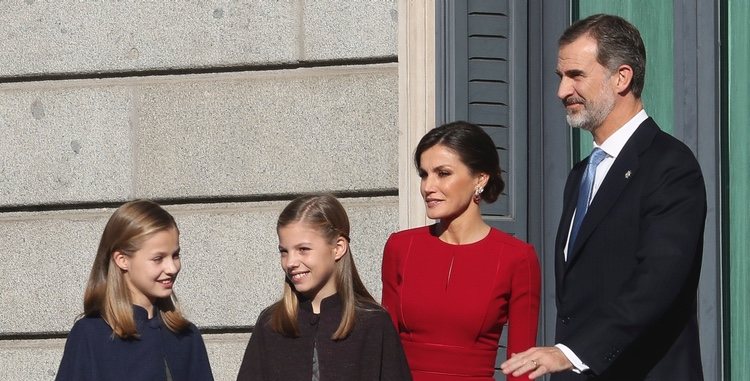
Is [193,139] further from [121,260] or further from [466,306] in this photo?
[466,306]

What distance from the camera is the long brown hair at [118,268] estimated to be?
5.64 meters

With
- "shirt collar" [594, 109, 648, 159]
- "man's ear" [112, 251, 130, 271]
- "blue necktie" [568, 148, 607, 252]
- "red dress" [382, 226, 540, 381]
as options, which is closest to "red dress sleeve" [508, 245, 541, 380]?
"red dress" [382, 226, 540, 381]

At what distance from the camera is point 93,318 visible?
5.63 metres

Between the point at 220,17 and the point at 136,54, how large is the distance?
47 centimetres

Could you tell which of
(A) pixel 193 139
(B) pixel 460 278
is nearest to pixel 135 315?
(B) pixel 460 278

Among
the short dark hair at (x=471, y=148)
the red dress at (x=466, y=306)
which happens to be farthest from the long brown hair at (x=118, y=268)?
the short dark hair at (x=471, y=148)

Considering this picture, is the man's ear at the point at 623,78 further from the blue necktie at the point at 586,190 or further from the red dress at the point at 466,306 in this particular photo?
the red dress at the point at 466,306

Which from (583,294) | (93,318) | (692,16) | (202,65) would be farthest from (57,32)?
(583,294)

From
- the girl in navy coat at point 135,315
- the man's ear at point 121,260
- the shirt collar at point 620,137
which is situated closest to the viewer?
the shirt collar at point 620,137

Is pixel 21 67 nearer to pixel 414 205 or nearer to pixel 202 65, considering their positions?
pixel 202 65

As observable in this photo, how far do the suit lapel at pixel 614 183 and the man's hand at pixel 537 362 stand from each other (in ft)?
1.27

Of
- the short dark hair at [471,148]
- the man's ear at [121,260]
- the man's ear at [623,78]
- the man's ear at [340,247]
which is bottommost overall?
the man's ear at [121,260]

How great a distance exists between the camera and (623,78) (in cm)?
469

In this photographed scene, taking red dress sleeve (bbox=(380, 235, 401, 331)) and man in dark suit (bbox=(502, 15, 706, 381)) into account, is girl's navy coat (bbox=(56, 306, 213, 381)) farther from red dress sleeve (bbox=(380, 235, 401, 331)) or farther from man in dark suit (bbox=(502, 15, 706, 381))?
man in dark suit (bbox=(502, 15, 706, 381))
